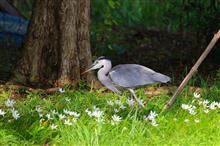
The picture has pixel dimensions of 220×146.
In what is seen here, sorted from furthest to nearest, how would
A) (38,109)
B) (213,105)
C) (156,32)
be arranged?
(156,32) → (213,105) → (38,109)

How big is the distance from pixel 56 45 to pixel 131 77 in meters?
2.13

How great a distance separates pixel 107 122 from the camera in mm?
6621

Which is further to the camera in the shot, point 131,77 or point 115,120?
point 131,77

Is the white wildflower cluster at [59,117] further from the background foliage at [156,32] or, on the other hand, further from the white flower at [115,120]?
the background foliage at [156,32]

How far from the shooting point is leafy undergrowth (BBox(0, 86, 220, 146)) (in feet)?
20.5

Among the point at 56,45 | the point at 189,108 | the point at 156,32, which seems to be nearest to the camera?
the point at 189,108

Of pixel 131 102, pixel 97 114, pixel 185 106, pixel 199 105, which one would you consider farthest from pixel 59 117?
pixel 199 105

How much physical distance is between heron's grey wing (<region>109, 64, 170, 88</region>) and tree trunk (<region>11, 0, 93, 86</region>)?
1.84 meters

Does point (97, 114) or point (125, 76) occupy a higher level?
point (125, 76)

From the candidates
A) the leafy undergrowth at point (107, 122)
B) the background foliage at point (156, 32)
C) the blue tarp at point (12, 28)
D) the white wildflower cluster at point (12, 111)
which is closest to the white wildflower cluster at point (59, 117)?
the leafy undergrowth at point (107, 122)

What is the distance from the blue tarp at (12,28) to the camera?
1180cm

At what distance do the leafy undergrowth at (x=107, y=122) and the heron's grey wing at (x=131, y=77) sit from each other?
25cm

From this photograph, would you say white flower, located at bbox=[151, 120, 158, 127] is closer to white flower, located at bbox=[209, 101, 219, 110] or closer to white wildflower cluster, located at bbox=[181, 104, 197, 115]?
white wildflower cluster, located at bbox=[181, 104, 197, 115]

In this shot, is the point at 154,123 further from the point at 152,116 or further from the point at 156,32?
the point at 156,32
